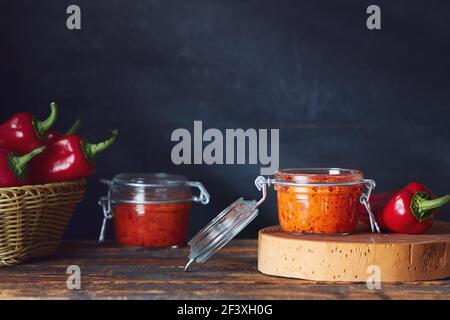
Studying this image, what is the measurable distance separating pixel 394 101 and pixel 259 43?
0.40 m

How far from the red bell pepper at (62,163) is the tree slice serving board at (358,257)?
1.66ft

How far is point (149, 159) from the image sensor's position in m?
Result: 2.26

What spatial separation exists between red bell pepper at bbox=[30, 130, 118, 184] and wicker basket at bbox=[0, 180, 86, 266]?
0.03 meters

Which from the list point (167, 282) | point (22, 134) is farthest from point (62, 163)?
point (167, 282)

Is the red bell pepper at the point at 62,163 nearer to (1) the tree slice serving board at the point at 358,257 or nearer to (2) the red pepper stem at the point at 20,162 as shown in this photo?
(2) the red pepper stem at the point at 20,162

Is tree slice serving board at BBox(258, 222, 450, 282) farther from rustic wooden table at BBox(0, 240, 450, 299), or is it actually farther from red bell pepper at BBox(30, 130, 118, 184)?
red bell pepper at BBox(30, 130, 118, 184)

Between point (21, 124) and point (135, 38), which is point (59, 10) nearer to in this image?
point (135, 38)

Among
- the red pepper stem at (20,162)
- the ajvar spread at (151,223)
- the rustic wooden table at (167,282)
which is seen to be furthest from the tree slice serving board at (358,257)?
the red pepper stem at (20,162)

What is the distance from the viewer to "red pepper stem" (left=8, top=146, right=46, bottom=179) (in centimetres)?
174

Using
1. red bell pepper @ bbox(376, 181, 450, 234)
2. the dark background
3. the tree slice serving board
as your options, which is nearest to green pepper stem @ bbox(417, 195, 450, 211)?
red bell pepper @ bbox(376, 181, 450, 234)

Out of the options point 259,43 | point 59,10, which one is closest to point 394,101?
point 259,43
